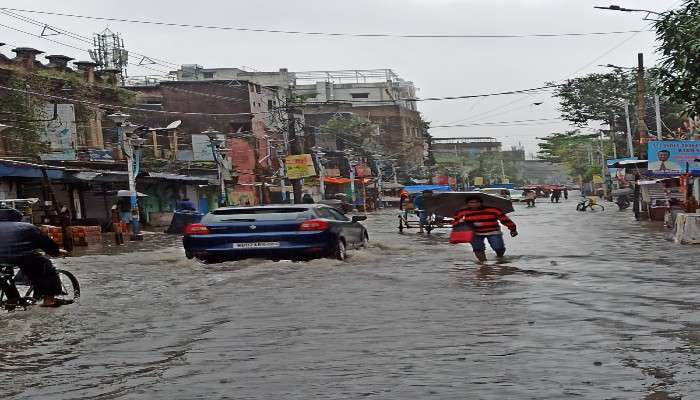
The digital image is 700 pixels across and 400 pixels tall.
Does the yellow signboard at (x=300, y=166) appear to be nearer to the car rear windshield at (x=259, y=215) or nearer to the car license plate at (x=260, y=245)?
the car rear windshield at (x=259, y=215)

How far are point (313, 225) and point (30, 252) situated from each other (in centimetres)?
595

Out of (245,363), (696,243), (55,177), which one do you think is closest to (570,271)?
(696,243)

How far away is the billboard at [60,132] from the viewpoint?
38469 mm

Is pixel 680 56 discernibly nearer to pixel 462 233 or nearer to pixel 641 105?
pixel 462 233

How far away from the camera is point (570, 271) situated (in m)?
14.8

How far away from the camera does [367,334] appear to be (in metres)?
8.36

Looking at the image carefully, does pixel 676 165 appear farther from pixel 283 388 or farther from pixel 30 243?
pixel 283 388

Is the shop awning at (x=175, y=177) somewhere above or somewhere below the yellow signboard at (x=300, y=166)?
below

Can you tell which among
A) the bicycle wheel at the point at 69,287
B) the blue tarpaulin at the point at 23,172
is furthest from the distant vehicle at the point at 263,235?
the blue tarpaulin at the point at 23,172

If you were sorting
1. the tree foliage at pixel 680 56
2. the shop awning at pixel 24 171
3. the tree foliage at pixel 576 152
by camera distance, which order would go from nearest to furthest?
the tree foliage at pixel 680 56 → the shop awning at pixel 24 171 → the tree foliage at pixel 576 152

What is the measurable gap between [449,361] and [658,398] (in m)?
1.83

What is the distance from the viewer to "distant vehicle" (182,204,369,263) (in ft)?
51.1

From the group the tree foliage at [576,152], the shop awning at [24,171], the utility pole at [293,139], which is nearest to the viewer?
the shop awning at [24,171]

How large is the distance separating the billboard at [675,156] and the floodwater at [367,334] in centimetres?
999
